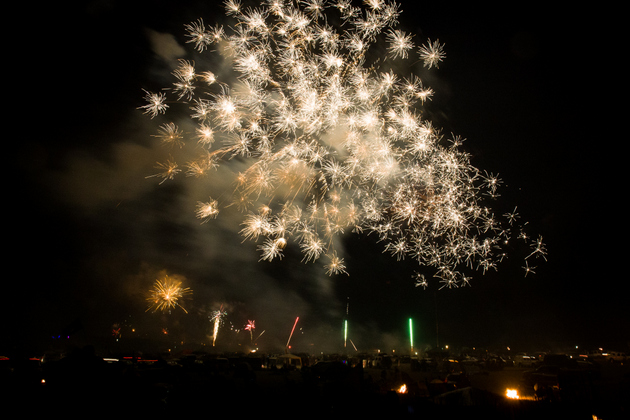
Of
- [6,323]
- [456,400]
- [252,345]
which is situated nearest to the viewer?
[456,400]

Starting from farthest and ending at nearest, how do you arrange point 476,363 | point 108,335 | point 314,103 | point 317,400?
point 108,335 < point 476,363 < point 314,103 < point 317,400

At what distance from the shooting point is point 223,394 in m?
9.16

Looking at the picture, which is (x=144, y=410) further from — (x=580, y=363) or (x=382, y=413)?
(x=580, y=363)

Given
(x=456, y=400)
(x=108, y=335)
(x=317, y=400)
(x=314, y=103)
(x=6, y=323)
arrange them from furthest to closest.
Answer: (x=108, y=335) < (x=6, y=323) < (x=314, y=103) < (x=317, y=400) < (x=456, y=400)

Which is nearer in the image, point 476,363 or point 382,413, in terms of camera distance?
point 382,413

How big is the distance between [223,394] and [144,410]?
313 cm

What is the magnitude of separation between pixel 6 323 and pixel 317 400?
4223 centimetres

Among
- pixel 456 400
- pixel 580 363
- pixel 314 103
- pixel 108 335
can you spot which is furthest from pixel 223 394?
pixel 108 335

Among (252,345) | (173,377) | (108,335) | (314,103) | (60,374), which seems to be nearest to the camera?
(60,374)

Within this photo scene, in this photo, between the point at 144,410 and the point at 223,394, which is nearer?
the point at 144,410

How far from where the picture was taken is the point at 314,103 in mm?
8641

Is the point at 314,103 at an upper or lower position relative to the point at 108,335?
upper

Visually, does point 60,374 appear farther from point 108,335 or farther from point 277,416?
point 108,335

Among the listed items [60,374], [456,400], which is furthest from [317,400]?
[60,374]
